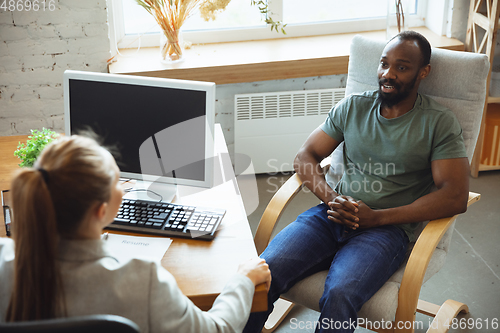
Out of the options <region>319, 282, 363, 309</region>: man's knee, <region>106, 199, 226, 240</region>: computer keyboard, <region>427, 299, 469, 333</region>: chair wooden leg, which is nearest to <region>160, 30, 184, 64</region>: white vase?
<region>106, 199, 226, 240</region>: computer keyboard

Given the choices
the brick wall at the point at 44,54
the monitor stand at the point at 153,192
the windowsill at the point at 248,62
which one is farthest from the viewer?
the windowsill at the point at 248,62

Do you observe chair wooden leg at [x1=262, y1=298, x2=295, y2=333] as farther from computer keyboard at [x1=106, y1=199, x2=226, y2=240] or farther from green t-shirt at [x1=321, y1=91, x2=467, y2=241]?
computer keyboard at [x1=106, y1=199, x2=226, y2=240]

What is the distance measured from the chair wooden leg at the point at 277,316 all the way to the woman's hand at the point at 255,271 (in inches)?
31.3

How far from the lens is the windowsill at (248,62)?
2.69 metres

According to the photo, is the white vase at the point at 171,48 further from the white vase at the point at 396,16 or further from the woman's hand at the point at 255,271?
the woman's hand at the point at 255,271

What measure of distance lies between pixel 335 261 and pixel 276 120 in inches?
57.5

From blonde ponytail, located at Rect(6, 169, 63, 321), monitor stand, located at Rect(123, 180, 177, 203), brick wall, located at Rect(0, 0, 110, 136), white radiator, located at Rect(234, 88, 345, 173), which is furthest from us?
white radiator, located at Rect(234, 88, 345, 173)

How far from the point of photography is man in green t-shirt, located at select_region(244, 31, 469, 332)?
1548mm

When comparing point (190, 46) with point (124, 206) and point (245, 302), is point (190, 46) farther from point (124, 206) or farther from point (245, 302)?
point (245, 302)

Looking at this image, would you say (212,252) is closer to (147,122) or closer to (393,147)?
(147,122)

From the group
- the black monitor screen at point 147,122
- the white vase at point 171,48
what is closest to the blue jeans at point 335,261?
the black monitor screen at point 147,122

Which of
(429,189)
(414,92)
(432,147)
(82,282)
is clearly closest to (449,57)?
(414,92)

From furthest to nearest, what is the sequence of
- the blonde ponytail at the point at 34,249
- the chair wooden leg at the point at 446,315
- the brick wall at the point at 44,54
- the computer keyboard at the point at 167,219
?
the brick wall at the point at 44,54, the chair wooden leg at the point at 446,315, the computer keyboard at the point at 167,219, the blonde ponytail at the point at 34,249

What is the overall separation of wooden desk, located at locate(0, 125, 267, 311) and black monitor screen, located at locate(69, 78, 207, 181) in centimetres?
13
